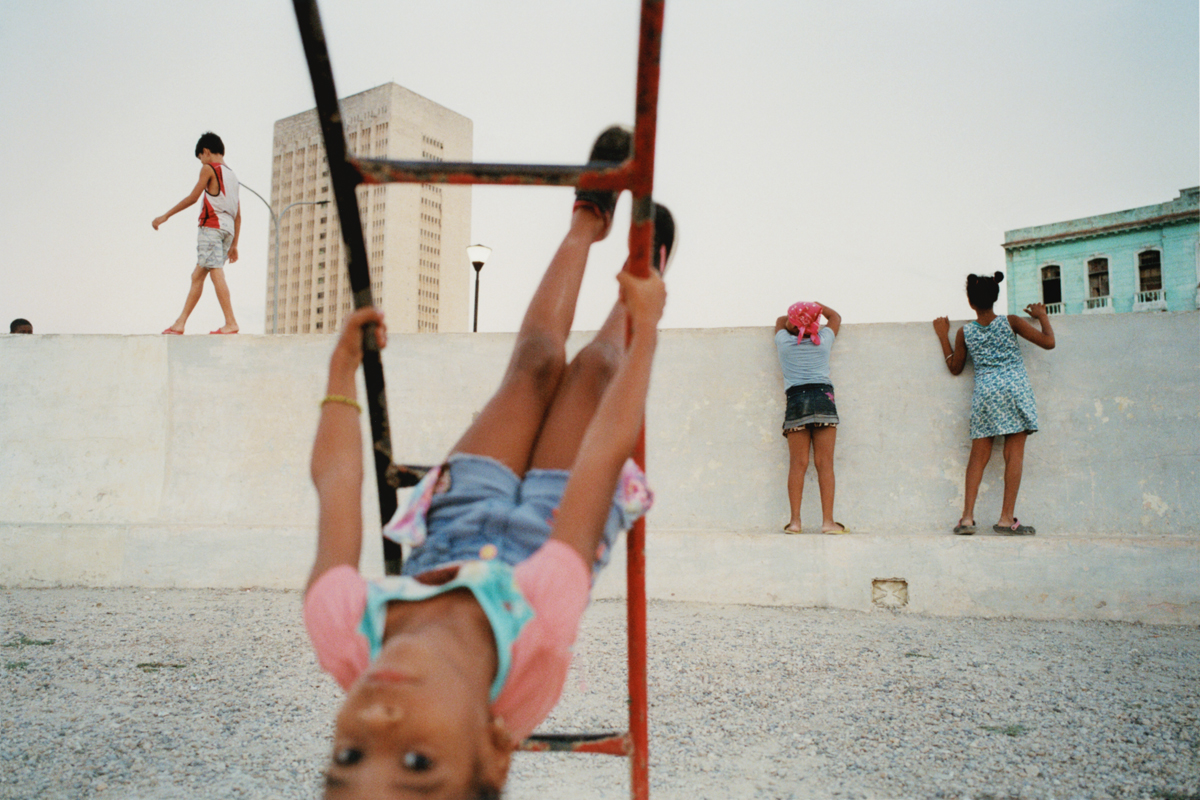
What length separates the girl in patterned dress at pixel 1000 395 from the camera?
414cm

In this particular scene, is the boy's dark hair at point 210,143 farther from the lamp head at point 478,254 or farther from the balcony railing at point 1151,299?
the balcony railing at point 1151,299

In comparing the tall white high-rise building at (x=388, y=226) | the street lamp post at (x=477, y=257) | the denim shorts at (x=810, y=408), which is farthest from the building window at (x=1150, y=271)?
the denim shorts at (x=810, y=408)

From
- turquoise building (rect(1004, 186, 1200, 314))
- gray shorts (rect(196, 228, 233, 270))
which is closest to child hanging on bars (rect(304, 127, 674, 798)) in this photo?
gray shorts (rect(196, 228, 233, 270))

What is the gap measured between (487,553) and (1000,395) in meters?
3.65

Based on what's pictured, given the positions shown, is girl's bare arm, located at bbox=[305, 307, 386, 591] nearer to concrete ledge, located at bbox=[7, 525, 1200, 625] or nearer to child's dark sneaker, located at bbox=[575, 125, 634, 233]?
child's dark sneaker, located at bbox=[575, 125, 634, 233]

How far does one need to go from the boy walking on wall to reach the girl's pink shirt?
466 cm

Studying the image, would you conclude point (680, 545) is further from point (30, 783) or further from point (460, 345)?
point (30, 783)

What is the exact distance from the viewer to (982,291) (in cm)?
418

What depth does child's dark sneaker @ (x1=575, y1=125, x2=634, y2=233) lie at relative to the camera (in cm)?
159

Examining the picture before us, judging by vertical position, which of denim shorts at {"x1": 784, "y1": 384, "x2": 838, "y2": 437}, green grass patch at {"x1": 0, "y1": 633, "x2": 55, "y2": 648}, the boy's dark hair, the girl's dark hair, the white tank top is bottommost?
green grass patch at {"x1": 0, "y1": 633, "x2": 55, "y2": 648}

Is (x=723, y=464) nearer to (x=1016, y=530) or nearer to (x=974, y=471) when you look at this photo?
(x=974, y=471)

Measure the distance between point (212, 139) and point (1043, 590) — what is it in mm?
5547

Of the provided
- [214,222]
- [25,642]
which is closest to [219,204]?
[214,222]

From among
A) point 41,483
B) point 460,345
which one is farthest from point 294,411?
point 41,483
